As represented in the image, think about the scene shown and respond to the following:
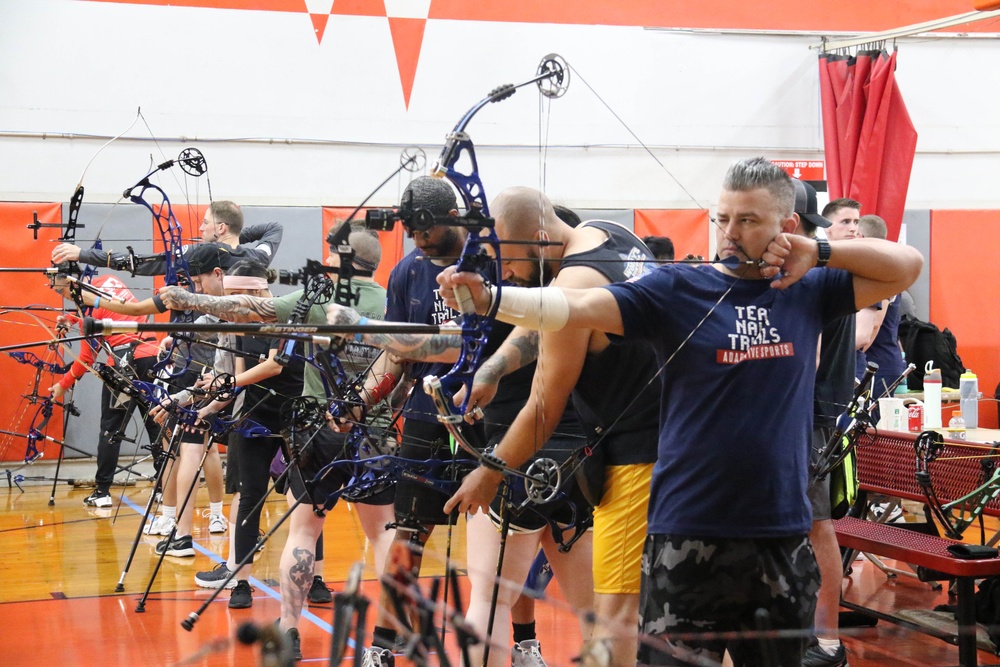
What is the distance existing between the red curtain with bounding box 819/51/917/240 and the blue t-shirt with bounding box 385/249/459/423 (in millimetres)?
5001

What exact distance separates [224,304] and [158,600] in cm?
231

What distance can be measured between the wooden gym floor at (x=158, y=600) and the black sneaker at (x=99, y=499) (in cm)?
20

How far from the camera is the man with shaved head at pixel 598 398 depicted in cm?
221

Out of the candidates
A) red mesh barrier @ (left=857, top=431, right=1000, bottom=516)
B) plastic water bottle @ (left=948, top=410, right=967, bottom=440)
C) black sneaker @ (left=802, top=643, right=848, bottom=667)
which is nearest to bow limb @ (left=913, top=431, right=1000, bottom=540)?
red mesh barrier @ (left=857, top=431, right=1000, bottom=516)

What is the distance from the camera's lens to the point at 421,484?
9.84 ft

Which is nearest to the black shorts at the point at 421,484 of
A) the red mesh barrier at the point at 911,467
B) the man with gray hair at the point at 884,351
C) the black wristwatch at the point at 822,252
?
the black wristwatch at the point at 822,252

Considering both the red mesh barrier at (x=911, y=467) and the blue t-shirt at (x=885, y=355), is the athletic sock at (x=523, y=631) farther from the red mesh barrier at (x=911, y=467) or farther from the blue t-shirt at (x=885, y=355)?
the blue t-shirt at (x=885, y=355)

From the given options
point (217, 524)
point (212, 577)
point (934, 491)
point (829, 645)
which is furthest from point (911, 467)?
point (217, 524)

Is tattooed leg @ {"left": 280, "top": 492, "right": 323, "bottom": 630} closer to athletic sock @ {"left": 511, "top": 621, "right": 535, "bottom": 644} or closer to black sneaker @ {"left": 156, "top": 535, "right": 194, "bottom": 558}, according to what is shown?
athletic sock @ {"left": 511, "top": 621, "right": 535, "bottom": 644}

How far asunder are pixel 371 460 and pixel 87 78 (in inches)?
175

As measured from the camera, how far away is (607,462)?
7.91 ft

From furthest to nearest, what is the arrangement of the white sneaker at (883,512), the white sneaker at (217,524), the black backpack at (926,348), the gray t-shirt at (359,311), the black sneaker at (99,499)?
the black backpack at (926,348) → the black sneaker at (99,499) → the white sneaker at (217,524) → the white sneaker at (883,512) → the gray t-shirt at (359,311)

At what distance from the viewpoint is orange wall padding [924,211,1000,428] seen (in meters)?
8.05

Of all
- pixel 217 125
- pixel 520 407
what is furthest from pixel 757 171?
pixel 217 125
